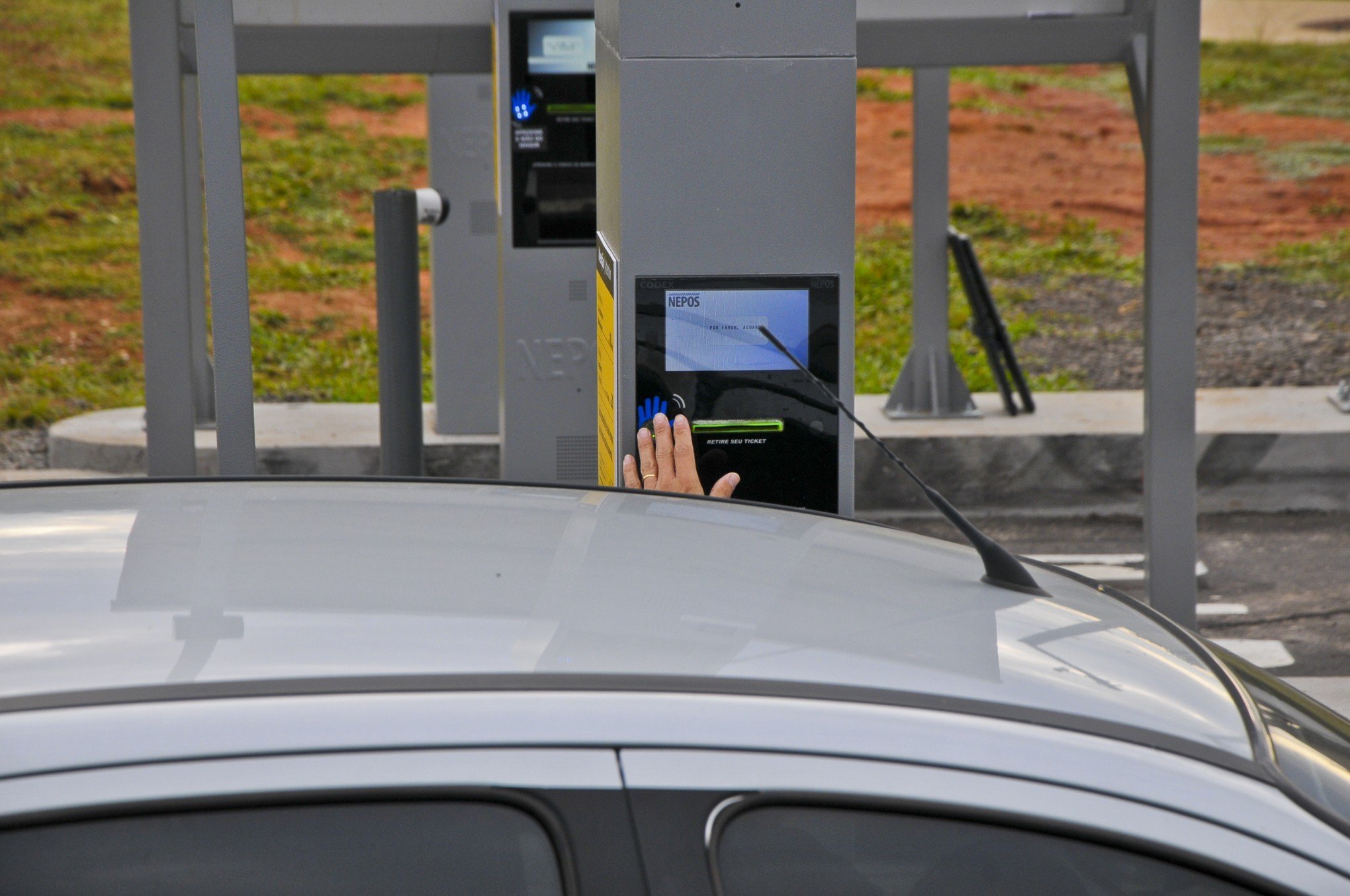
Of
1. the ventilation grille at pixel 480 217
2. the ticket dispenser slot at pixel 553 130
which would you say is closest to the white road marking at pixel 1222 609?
the ticket dispenser slot at pixel 553 130

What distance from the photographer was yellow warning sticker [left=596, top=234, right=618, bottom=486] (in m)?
3.49

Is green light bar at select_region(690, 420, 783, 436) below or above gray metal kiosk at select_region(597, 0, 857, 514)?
below

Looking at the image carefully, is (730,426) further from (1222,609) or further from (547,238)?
(1222,609)

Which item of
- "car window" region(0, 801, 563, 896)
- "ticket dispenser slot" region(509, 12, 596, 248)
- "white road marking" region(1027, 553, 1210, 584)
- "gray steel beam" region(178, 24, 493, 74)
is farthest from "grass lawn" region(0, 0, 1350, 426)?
"car window" region(0, 801, 563, 896)

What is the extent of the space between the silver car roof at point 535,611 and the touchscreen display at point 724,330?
122 centimetres

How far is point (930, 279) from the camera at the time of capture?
9.25 m

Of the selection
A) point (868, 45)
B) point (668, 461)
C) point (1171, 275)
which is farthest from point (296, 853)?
point (868, 45)

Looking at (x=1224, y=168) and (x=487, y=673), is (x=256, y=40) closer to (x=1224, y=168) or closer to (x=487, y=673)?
(x=487, y=673)

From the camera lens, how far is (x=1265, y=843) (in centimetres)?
138

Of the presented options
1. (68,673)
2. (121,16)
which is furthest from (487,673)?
(121,16)

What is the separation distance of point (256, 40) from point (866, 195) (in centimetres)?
1487

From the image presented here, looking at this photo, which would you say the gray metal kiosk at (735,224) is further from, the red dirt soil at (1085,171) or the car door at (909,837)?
the red dirt soil at (1085,171)

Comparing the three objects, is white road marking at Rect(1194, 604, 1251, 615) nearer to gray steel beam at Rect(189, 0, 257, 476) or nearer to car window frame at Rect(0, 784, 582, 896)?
gray steel beam at Rect(189, 0, 257, 476)

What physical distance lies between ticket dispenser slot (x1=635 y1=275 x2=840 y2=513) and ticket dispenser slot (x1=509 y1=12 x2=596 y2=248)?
3.34m
